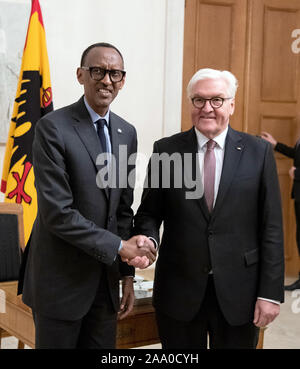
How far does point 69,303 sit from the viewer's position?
173 centimetres

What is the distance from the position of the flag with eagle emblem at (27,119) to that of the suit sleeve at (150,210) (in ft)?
6.55

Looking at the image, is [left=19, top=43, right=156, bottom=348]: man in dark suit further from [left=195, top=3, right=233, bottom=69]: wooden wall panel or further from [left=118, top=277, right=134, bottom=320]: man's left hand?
[left=195, top=3, right=233, bottom=69]: wooden wall panel

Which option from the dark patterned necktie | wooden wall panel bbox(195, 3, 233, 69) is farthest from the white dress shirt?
wooden wall panel bbox(195, 3, 233, 69)

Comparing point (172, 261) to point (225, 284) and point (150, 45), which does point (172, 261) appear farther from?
point (150, 45)

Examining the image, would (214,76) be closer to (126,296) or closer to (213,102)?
(213,102)

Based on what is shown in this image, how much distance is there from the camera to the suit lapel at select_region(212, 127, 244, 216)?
181 centimetres

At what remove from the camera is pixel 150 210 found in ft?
6.42

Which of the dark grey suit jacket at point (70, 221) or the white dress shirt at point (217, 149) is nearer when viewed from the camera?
the dark grey suit jacket at point (70, 221)

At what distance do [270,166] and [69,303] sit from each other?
2.86ft

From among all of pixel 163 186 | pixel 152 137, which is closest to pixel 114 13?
pixel 152 137

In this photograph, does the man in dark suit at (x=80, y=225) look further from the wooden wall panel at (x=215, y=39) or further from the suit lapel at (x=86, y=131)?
the wooden wall panel at (x=215, y=39)

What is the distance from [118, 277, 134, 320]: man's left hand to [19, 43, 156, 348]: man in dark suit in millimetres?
107

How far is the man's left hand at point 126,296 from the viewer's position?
1.95 meters

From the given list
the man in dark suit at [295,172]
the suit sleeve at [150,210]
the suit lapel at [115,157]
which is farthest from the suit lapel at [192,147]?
the man in dark suit at [295,172]
